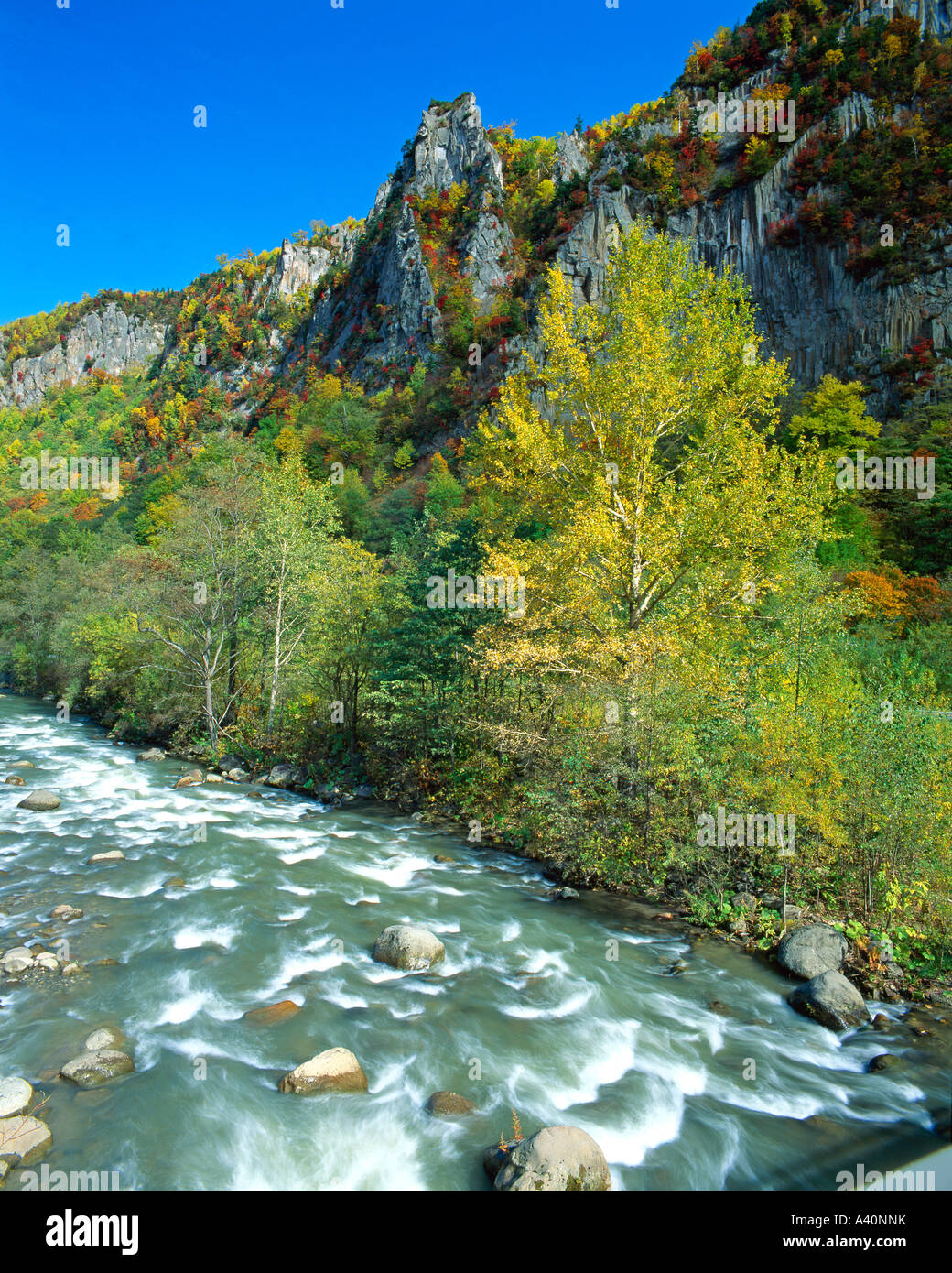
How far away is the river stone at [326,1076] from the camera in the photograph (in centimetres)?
683

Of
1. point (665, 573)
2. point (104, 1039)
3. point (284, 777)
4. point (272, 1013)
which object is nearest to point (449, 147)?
point (284, 777)

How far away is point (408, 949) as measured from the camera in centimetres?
968

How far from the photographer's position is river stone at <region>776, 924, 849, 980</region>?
363 inches

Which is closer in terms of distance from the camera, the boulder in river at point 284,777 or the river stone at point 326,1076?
the river stone at point 326,1076

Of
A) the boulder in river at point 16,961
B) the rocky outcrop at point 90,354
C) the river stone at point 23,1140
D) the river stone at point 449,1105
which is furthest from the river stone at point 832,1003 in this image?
the rocky outcrop at point 90,354

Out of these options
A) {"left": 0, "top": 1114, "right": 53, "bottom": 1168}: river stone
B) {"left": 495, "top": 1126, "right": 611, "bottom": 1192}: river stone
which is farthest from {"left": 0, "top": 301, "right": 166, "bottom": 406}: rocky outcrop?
{"left": 495, "top": 1126, "right": 611, "bottom": 1192}: river stone

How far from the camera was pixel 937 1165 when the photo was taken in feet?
19.1

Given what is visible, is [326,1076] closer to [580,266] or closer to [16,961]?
[16,961]

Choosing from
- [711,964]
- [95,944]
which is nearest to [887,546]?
[711,964]

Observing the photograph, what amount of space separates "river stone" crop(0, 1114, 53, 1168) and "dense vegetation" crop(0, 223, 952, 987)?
8.80 meters

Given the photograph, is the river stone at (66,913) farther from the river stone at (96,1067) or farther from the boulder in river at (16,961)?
the river stone at (96,1067)

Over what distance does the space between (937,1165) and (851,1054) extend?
74.5 inches

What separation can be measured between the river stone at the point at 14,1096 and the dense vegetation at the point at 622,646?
8.74 metres
